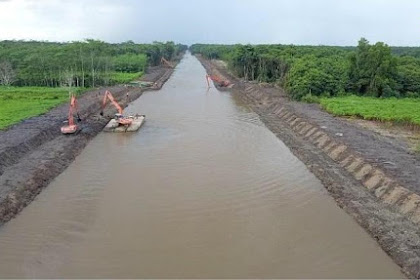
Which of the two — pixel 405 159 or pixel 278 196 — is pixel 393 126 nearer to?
pixel 405 159

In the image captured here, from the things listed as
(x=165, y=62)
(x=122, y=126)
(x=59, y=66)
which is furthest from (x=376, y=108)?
(x=165, y=62)

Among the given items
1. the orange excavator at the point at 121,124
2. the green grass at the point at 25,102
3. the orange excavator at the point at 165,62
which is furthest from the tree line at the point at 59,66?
the orange excavator at the point at 165,62

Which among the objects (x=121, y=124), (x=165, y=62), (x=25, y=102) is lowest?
(x=121, y=124)

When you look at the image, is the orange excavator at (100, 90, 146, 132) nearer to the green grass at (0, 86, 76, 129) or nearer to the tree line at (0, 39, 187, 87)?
the green grass at (0, 86, 76, 129)

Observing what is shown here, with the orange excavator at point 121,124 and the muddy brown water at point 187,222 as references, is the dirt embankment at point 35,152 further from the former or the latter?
the orange excavator at point 121,124

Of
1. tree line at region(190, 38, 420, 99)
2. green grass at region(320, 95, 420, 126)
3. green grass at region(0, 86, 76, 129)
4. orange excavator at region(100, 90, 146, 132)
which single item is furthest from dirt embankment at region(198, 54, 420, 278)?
green grass at region(0, 86, 76, 129)

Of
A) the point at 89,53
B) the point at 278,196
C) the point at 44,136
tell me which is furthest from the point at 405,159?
the point at 89,53

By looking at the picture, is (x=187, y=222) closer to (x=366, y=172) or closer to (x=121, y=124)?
(x=366, y=172)

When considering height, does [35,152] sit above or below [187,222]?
above
